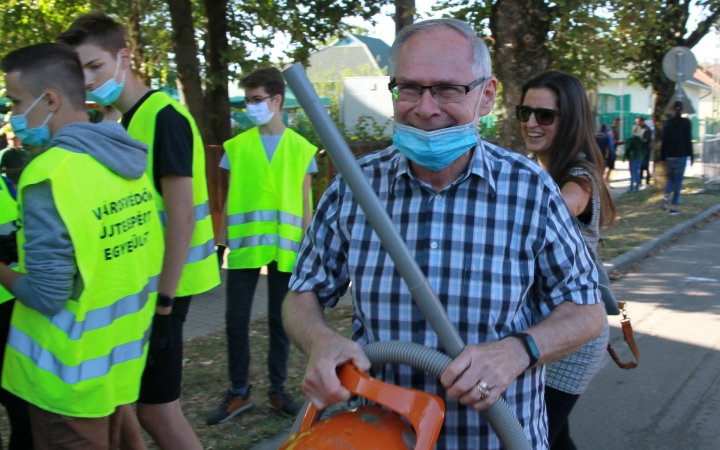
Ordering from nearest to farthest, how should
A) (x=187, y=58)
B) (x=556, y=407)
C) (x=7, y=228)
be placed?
(x=556, y=407)
(x=7, y=228)
(x=187, y=58)

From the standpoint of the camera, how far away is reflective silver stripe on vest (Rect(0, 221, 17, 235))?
2.97 metres

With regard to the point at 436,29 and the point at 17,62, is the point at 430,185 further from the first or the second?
the point at 17,62

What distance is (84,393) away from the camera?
2.42 m

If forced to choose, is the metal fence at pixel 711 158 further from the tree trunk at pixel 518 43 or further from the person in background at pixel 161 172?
the person in background at pixel 161 172

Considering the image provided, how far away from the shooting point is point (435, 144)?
1.82 m

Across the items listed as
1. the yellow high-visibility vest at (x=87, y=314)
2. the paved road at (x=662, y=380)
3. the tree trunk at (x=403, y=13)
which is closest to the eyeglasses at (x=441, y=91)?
the yellow high-visibility vest at (x=87, y=314)

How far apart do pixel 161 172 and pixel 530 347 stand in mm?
1845

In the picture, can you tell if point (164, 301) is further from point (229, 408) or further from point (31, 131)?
point (229, 408)

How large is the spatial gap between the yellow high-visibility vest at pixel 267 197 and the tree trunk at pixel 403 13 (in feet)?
7.65

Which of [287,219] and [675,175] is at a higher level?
[287,219]

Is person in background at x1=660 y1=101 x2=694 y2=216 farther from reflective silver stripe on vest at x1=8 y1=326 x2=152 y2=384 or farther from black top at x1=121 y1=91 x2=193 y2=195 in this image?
reflective silver stripe on vest at x1=8 y1=326 x2=152 y2=384

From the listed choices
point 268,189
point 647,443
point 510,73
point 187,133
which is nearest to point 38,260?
point 187,133

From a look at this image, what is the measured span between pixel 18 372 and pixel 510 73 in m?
6.62

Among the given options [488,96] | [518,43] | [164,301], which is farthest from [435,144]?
[518,43]
